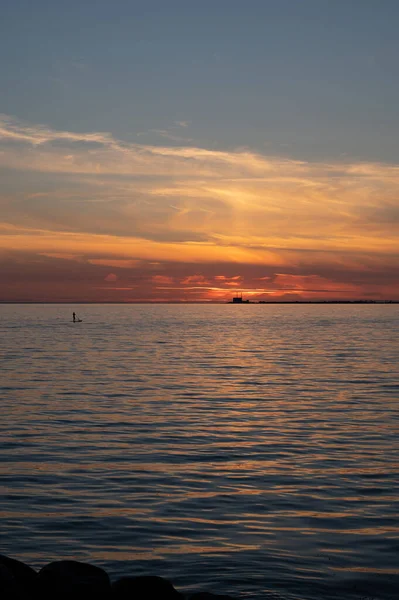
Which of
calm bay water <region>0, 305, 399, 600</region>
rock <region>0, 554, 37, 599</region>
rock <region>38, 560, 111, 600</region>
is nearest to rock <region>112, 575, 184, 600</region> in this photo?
rock <region>38, 560, 111, 600</region>

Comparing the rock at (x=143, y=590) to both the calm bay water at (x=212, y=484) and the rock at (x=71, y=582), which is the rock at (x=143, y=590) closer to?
the rock at (x=71, y=582)

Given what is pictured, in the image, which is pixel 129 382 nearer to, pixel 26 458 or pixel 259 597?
pixel 26 458

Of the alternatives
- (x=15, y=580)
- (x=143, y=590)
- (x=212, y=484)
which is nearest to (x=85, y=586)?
(x=143, y=590)

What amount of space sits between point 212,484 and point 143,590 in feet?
28.5

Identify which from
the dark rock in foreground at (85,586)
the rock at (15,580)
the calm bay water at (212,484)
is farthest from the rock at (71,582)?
the calm bay water at (212,484)

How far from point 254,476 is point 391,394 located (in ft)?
66.9

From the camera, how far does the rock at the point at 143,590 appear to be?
10062 mm

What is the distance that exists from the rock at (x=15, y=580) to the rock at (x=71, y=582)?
16cm

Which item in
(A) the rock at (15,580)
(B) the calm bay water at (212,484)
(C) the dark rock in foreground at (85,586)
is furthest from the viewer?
(B) the calm bay water at (212,484)

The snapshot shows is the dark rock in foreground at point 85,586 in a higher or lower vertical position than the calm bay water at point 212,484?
higher

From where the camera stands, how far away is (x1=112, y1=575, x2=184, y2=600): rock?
1006cm

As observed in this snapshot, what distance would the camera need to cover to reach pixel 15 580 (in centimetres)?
991

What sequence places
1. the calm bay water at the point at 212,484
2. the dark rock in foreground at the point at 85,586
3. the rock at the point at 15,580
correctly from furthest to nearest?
the calm bay water at the point at 212,484 < the dark rock in foreground at the point at 85,586 < the rock at the point at 15,580

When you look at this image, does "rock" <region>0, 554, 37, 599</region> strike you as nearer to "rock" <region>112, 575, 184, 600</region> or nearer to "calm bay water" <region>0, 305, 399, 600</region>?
"rock" <region>112, 575, 184, 600</region>
